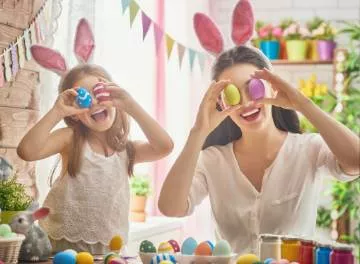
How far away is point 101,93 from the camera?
1.58m

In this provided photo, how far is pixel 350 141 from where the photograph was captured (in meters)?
1.29

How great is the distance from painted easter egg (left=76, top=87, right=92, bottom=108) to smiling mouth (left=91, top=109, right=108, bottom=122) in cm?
3

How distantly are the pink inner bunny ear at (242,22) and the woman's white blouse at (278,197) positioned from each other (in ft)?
0.75

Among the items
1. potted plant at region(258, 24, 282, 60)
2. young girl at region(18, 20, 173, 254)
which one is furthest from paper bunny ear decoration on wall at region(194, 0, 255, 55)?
potted plant at region(258, 24, 282, 60)

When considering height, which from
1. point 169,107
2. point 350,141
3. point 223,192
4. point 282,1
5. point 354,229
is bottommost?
point 354,229

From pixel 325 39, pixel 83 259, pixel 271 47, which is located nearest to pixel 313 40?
pixel 325 39

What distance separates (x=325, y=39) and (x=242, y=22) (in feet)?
6.70

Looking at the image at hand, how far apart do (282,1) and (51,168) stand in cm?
203

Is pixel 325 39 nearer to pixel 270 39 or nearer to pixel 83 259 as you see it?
pixel 270 39

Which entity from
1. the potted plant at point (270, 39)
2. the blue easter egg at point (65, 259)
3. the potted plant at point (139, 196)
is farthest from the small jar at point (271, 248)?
the potted plant at point (270, 39)

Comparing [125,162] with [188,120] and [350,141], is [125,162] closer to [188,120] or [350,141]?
[350,141]

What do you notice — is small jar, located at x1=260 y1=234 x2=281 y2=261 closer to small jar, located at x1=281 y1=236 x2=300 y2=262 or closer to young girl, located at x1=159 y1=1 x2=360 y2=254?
small jar, located at x1=281 y1=236 x2=300 y2=262

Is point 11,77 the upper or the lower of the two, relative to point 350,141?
upper

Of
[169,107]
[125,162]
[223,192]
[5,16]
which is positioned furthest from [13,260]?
[169,107]
